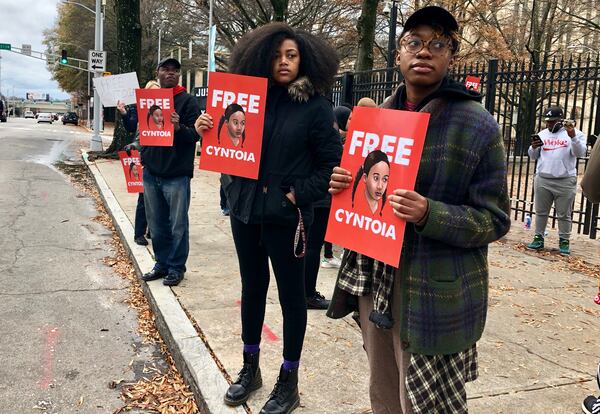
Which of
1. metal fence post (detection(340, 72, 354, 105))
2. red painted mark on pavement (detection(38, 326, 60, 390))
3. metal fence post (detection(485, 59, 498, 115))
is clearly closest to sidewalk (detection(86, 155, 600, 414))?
red painted mark on pavement (detection(38, 326, 60, 390))

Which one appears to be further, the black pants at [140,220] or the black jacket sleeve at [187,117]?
the black pants at [140,220]

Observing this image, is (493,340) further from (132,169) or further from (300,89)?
(132,169)

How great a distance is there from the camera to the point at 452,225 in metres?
1.72

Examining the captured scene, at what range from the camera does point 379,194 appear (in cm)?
191

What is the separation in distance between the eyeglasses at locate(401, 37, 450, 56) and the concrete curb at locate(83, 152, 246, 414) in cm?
211

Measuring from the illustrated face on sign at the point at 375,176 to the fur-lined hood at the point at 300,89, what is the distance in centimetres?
89

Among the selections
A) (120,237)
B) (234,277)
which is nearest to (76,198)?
(120,237)

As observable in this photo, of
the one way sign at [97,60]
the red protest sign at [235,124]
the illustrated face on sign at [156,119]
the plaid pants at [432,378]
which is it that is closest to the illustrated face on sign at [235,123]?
the red protest sign at [235,124]

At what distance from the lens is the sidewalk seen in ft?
10.3

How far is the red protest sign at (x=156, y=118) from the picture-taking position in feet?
15.8

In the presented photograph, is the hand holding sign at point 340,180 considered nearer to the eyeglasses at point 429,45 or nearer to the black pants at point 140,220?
the eyeglasses at point 429,45

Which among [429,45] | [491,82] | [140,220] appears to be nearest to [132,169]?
[140,220]

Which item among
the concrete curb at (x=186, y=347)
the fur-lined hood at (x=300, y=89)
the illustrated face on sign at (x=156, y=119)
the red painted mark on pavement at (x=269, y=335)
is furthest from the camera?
the illustrated face on sign at (x=156, y=119)

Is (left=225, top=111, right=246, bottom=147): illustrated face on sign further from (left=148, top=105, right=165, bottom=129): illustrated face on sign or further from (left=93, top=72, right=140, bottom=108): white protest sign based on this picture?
(left=93, top=72, right=140, bottom=108): white protest sign
